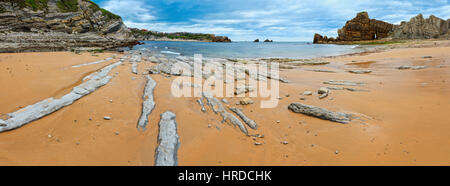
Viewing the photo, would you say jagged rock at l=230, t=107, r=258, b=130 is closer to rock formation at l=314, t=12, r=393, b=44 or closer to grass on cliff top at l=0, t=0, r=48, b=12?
grass on cliff top at l=0, t=0, r=48, b=12

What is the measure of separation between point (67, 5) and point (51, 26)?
55.4ft

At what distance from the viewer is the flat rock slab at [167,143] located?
13.7ft

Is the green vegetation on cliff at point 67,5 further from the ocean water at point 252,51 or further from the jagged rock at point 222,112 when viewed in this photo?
the jagged rock at point 222,112

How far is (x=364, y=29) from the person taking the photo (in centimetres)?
10131

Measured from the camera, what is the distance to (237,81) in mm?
12070

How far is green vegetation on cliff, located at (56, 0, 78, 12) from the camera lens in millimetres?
54219

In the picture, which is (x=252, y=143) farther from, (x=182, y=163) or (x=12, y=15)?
(x=12, y=15)

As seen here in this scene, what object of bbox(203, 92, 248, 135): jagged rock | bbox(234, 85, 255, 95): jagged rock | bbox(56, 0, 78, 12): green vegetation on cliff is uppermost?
bbox(56, 0, 78, 12): green vegetation on cliff

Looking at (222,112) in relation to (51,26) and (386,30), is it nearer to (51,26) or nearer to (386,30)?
(51,26)

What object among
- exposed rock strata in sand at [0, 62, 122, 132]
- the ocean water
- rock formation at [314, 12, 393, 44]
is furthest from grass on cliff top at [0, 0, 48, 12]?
rock formation at [314, 12, 393, 44]

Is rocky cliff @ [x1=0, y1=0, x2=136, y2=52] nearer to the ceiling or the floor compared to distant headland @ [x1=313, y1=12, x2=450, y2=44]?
nearer to the floor

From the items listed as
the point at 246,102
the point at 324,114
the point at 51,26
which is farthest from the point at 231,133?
the point at 51,26

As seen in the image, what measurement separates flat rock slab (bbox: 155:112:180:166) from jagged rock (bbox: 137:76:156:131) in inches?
23.1
